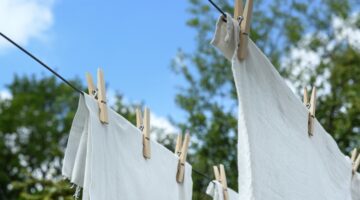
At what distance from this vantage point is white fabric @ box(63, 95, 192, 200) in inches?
78.9

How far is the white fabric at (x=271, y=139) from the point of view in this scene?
1642 millimetres

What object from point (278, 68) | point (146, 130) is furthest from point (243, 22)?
point (278, 68)

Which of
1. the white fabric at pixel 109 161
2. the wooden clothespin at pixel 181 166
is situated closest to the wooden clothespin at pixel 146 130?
the white fabric at pixel 109 161

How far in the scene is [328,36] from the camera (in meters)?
8.89

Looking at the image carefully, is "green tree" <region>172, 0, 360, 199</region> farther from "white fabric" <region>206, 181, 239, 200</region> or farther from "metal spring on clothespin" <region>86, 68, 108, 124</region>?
"metal spring on clothespin" <region>86, 68, 108, 124</region>

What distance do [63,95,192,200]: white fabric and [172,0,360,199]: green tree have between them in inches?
198

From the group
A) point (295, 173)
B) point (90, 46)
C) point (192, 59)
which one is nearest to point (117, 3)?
point (90, 46)

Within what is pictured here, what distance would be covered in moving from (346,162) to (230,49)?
95cm

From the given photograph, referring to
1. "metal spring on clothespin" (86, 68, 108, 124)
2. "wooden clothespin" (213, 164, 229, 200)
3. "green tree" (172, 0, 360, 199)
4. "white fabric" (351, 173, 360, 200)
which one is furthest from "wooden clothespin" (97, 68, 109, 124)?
"green tree" (172, 0, 360, 199)

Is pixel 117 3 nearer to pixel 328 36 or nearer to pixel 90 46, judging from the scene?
pixel 90 46

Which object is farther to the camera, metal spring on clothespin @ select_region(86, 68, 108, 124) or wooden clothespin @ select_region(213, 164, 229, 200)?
wooden clothespin @ select_region(213, 164, 229, 200)

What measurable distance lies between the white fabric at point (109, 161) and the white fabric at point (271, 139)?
1.81 ft

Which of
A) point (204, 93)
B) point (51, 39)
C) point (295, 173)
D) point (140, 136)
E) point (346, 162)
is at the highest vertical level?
point (51, 39)

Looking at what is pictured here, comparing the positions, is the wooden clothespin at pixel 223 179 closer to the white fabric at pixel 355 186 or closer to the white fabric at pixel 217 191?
the white fabric at pixel 217 191
